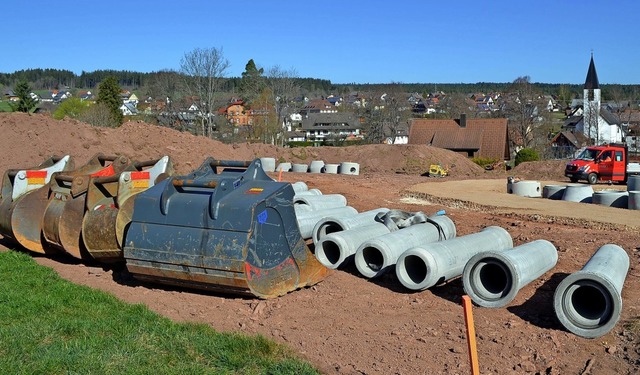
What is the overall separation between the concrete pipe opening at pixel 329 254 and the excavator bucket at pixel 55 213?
3563 mm

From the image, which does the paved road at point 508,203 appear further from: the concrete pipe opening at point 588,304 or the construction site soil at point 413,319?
the concrete pipe opening at point 588,304

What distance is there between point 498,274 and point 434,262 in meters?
0.95

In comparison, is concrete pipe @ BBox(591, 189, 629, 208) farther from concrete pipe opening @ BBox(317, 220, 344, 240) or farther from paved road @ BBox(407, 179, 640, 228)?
concrete pipe opening @ BBox(317, 220, 344, 240)

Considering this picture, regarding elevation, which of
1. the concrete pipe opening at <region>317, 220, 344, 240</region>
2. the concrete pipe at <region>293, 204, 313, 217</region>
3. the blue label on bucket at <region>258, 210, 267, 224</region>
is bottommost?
the concrete pipe opening at <region>317, 220, 344, 240</region>

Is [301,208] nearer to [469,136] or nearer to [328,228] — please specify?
[328,228]

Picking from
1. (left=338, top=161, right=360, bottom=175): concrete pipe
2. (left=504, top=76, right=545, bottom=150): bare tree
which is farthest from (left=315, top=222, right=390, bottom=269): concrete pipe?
(left=504, top=76, right=545, bottom=150): bare tree

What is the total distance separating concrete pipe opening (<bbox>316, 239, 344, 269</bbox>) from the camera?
32.6ft

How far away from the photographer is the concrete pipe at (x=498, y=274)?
8023 mm

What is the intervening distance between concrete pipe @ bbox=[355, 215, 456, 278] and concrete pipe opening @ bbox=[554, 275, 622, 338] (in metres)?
2.61

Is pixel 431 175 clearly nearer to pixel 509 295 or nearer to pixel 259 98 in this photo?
pixel 509 295

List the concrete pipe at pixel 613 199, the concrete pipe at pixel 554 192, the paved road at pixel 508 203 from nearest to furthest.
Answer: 1. the paved road at pixel 508 203
2. the concrete pipe at pixel 613 199
3. the concrete pipe at pixel 554 192

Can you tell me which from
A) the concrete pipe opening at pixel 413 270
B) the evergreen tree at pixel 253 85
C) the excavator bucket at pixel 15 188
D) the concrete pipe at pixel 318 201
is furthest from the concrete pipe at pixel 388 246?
the evergreen tree at pixel 253 85

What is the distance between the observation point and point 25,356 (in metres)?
5.85

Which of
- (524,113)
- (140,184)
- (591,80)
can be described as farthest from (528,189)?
(591,80)
